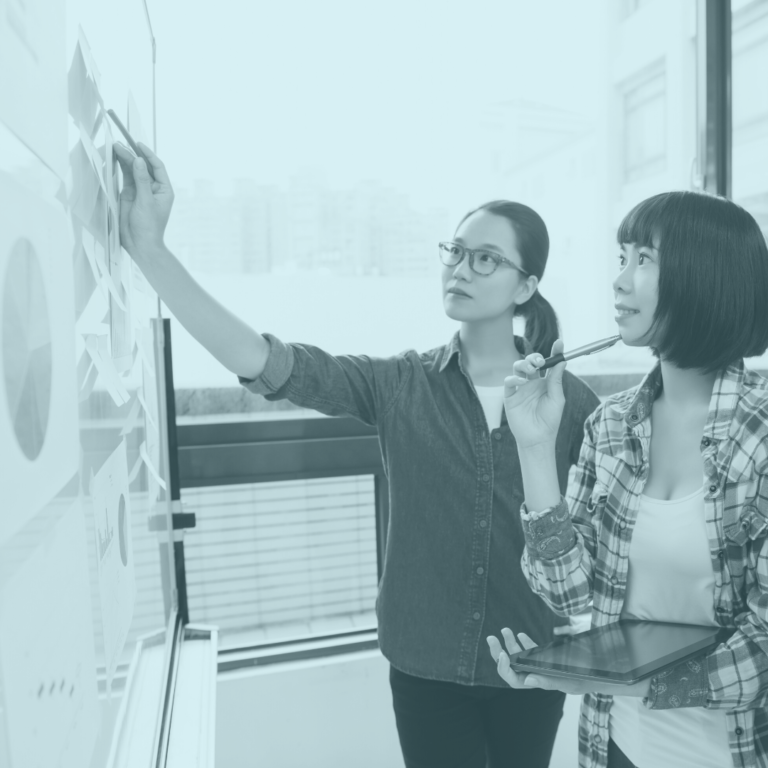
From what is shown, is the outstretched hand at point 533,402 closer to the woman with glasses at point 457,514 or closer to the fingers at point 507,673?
the woman with glasses at point 457,514

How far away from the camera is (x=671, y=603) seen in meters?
1.08

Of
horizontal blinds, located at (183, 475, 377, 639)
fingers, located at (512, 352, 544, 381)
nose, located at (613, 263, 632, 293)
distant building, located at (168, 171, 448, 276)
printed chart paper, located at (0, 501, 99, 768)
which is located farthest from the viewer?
horizontal blinds, located at (183, 475, 377, 639)

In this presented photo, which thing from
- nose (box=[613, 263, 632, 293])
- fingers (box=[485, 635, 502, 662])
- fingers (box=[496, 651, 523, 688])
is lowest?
fingers (box=[496, 651, 523, 688])

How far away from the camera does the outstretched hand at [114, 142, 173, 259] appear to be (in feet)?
2.80

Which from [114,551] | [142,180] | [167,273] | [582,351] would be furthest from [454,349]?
[114,551]

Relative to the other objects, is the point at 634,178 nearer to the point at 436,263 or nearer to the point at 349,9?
the point at 436,263

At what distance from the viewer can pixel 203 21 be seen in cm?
184

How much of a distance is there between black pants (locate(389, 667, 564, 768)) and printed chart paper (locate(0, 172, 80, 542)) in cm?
106

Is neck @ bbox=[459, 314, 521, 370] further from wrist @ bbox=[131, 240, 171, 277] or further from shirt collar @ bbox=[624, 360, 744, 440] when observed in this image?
wrist @ bbox=[131, 240, 171, 277]

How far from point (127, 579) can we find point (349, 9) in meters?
1.74

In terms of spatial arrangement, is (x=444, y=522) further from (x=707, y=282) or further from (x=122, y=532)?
(x=122, y=532)

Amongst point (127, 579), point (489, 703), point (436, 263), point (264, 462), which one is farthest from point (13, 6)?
point (436, 263)

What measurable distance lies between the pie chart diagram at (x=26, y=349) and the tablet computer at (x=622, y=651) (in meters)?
0.74

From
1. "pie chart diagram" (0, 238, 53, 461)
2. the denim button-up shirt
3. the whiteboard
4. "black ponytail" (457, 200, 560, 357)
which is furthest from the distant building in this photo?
"pie chart diagram" (0, 238, 53, 461)
